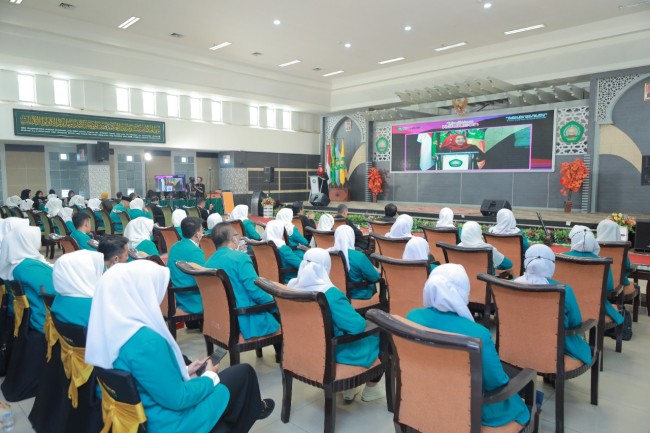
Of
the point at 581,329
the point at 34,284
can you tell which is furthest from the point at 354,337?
the point at 34,284

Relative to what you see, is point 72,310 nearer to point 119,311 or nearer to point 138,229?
point 119,311

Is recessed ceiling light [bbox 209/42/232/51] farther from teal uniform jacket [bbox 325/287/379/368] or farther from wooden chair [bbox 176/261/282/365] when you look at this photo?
teal uniform jacket [bbox 325/287/379/368]

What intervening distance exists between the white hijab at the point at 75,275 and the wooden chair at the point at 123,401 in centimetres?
71

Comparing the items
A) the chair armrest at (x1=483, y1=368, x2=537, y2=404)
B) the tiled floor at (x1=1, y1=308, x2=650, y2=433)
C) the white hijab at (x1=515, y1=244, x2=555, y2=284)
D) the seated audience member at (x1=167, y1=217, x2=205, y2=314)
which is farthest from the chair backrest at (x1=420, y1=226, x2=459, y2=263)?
the chair armrest at (x1=483, y1=368, x2=537, y2=404)

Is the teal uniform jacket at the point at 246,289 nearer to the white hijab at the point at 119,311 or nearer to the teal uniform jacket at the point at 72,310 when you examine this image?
the teal uniform jacket at the point at 72,310

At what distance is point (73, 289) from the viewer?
6.75 ft

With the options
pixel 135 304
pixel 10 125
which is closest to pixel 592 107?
pixel 135 304

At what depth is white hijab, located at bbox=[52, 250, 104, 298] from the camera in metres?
2.05

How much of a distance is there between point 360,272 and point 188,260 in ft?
4.49

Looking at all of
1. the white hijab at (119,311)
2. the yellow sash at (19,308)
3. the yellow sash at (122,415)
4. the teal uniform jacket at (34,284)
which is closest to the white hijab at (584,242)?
the white hijab at (119,311)

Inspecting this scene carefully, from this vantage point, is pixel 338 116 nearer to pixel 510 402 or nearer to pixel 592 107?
pixel 592 107

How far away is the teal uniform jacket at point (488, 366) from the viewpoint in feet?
5.29

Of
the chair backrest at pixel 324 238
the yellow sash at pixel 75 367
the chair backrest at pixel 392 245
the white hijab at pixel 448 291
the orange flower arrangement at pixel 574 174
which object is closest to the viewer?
the white hijab at pixel 448 291

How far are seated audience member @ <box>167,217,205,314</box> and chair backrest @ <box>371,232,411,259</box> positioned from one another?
1723 millimetres
